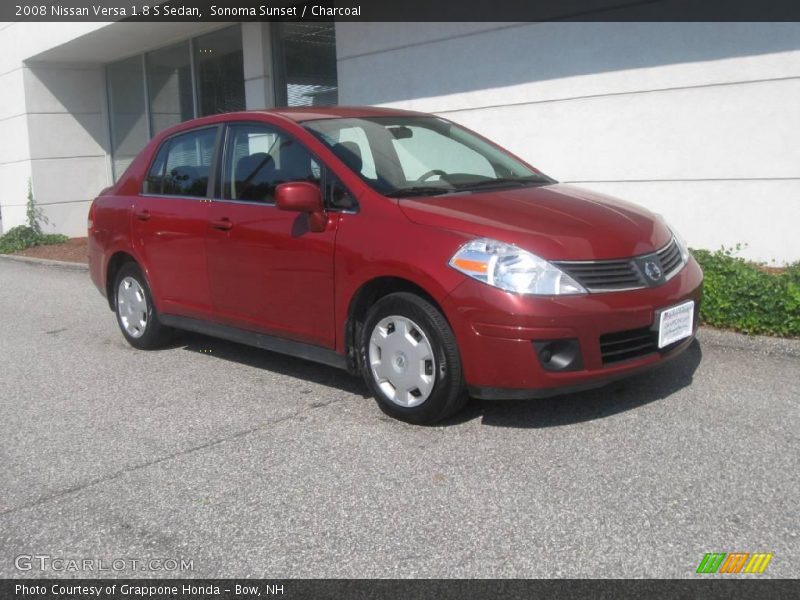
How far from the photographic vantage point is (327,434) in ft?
15.4

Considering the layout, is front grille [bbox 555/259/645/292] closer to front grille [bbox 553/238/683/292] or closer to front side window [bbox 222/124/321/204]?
front grille [bbox 553/238/683/292]

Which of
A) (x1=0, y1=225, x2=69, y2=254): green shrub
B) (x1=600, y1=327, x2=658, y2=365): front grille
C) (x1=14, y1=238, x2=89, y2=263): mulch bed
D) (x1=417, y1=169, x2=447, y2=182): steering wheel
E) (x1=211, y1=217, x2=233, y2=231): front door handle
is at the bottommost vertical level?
(x1=14, y1=238, x2=89, y2=263): mulch bed

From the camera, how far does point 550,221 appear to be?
4.59 meters

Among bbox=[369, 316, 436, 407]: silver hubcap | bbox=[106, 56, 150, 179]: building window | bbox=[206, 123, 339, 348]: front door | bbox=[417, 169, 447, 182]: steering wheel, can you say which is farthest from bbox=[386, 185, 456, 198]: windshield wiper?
bbox=[106, 56, 150, 179]: building window

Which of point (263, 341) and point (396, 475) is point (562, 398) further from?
point (263, 341)

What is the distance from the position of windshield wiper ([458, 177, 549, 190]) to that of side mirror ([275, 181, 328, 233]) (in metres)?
0.85

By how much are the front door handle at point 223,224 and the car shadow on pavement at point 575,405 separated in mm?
1958

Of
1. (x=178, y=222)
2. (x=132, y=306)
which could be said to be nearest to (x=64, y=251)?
(x=132, y=306)

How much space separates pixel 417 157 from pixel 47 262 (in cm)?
1020

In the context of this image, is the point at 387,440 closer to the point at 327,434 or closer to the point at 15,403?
the point at 327,434

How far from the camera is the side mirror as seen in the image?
194 inches

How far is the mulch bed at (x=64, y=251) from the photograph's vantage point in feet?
46.3

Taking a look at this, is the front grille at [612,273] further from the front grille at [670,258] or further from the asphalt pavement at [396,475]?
the asphalt pavement at [396,475]

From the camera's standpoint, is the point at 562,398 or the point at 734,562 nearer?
the point at 734,562
